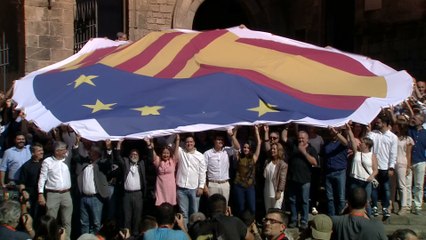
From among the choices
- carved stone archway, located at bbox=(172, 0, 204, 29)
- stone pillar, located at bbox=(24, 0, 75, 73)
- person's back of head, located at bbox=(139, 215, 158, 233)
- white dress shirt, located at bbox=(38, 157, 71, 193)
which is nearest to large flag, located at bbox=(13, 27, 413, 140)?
white dress shirt, located at bbox=(38, 157, 71, 193)

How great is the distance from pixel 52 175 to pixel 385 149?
488 cm

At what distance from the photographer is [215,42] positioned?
1208cm

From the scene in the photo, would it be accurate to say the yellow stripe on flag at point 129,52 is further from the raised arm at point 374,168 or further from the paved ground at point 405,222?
the paved ground at point 405,222

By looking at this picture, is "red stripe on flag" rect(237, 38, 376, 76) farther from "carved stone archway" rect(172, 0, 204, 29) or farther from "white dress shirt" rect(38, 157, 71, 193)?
"carved stone archway" rect(172, 0, 204, 29)

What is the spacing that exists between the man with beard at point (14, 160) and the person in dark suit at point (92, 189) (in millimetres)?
996

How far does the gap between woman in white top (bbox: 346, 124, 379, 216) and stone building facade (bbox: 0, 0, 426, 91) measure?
5.66 meters

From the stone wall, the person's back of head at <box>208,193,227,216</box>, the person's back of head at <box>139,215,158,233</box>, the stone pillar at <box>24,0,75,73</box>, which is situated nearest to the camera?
the person's back of head at <box>208,193,227,216</box>

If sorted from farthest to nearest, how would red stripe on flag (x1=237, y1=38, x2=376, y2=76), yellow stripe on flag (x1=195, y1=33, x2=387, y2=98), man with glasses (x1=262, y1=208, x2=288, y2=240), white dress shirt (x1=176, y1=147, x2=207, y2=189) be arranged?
red stripe on flag (x1=237, y1=38, x2=376, y2=76) < white dress shirt (x1=176, y1=147, x2=207, y2=189) < yellow stripe on flag (x1=195, y1=33, x2=387, y2=98) < man with glasses (x1=262, y1=208, x2=288, y2=240)

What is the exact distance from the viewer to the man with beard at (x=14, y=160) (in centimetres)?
1185

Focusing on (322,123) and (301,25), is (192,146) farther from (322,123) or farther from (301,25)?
(301,25)

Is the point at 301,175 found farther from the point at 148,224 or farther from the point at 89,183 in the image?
the point at 148,224

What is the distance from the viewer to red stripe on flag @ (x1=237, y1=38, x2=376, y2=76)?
1175 centimetres

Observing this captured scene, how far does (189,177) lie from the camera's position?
11422mm

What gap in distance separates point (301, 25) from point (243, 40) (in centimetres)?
748
